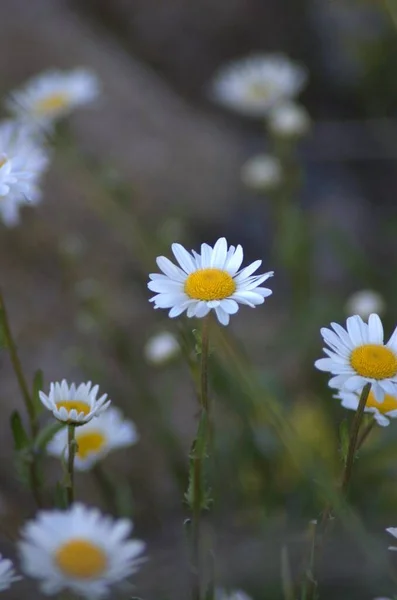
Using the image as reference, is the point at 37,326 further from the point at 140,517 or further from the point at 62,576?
the point at 62,576

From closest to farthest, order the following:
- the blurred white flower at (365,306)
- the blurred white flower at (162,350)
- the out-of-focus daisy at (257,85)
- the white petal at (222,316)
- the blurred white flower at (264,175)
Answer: the white petal at (222,316)
the blurred white flower at (162,350)
the blurred white flower at (365,306)
the blurred white flower at (264,175)
the out-of-focus daisy at (257,85)

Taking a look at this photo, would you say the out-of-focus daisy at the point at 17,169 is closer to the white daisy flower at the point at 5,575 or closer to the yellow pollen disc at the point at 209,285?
the yellow pollen disc at the point at 209,285

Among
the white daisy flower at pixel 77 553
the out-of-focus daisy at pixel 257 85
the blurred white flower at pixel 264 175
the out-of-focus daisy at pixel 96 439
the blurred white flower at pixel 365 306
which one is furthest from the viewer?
the out-of-focus daisy at pixel 257 85

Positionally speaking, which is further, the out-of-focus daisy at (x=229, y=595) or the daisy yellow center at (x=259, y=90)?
the daisy yellow center at (x=259, y=90)

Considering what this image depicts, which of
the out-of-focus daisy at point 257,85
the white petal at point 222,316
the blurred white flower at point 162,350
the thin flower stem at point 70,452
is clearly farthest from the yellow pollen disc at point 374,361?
the out-of-focus daisy at point 257,85

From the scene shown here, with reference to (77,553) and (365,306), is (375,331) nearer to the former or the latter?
(77,553)

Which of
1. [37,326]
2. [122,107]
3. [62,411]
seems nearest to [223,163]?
[122,107]

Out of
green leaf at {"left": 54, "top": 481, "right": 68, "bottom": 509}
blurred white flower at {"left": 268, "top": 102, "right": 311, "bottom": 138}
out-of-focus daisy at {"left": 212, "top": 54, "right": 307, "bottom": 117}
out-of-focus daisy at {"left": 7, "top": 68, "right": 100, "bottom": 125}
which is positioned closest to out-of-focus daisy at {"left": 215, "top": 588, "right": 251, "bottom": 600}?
green leaf at {"left": 54, "top": 481, "right": 68, "bottom": 509}
